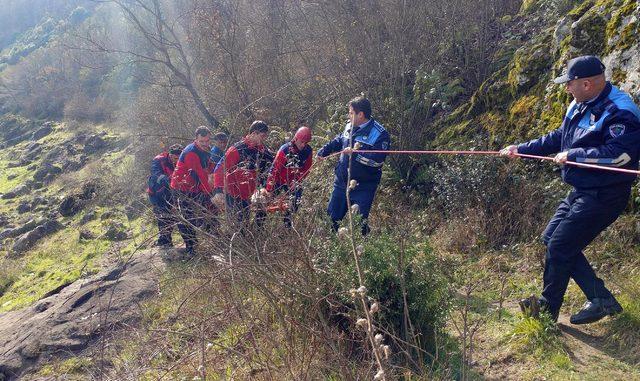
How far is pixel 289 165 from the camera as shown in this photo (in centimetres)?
557

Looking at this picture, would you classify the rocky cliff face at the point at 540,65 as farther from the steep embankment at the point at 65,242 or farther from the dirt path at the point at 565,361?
the steep embankment at the point at 65,242

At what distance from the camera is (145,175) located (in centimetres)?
1493

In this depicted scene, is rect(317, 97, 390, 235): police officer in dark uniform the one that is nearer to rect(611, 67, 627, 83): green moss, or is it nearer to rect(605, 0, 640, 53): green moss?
rect(611, 67, 627, 83): green moss

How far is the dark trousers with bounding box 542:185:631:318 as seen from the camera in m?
3.57

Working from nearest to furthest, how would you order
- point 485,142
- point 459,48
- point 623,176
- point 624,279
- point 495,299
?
point 623,176 < point 624,279 < point 495,299 < point 485,142 < point 459,48

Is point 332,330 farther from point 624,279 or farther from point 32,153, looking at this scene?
point 32,153

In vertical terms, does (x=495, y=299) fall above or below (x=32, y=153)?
below

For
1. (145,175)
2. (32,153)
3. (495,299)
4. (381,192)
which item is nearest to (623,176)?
(495,299)

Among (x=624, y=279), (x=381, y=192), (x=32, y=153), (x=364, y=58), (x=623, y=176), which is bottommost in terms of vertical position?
(x=624, y=279)

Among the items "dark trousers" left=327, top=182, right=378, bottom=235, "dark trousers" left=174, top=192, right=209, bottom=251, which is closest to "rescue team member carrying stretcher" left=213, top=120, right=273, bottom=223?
"dark trousers" left=174, top=192, right=209, bottom=251

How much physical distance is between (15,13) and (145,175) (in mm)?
60648

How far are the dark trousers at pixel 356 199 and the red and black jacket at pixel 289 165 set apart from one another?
0.42 meters

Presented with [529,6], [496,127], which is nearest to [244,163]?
[496,127]

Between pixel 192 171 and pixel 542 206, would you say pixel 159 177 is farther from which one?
pixel 542 206
